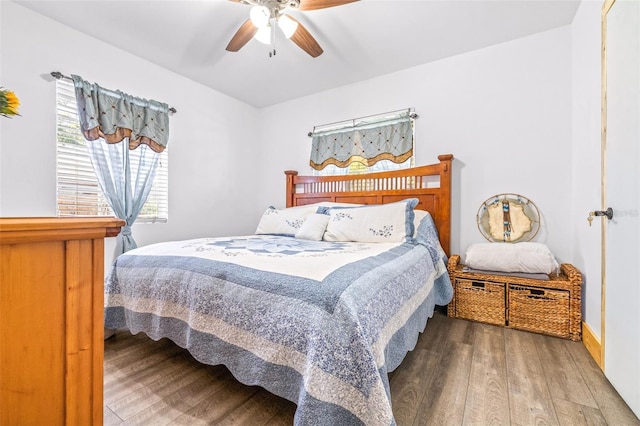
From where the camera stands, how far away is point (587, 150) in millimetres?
1917

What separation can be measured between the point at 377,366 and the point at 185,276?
3.47 ft

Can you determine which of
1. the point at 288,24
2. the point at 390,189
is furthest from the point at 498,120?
Answer: the point at 288,24

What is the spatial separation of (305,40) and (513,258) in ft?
7.56

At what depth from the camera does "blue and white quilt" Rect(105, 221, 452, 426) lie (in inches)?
35.8

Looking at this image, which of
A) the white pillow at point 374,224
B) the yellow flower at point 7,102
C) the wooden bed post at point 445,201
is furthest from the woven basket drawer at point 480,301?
the yellow flower at point 7,102

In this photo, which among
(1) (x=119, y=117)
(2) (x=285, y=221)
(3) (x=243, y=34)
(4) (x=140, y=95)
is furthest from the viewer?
(2) (x=285, y=221)

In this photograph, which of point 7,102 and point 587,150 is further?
point 587,150

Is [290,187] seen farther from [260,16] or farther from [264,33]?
[260,16]

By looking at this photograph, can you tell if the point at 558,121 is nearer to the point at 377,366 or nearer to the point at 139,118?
the point at 377,366

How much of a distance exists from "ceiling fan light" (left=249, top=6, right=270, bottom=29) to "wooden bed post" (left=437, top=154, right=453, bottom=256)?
1.83m

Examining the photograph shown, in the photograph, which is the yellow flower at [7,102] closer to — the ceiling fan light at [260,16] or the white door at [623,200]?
the ceiling fan light at [260,16]

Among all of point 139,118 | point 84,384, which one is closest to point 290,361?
point 84,384

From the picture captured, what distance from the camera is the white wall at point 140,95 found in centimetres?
199

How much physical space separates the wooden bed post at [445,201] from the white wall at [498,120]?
0.39 ft
